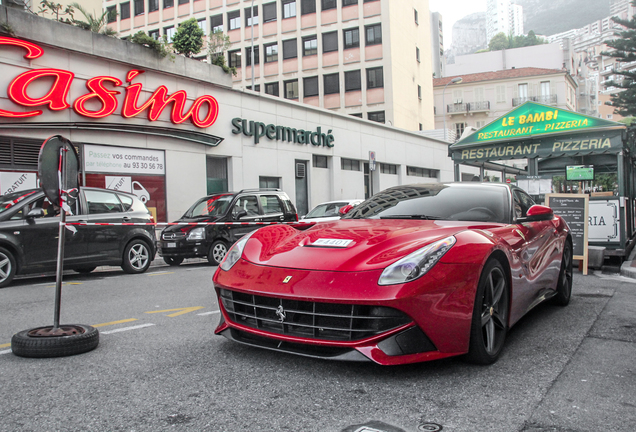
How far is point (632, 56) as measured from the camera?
38250 mm

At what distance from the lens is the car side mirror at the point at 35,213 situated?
8930 millimetres

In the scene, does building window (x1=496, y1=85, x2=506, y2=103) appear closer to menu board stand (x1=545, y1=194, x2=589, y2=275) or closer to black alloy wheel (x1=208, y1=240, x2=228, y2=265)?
menu board stand (x1=545, y1=194, x2=589, y2=275)

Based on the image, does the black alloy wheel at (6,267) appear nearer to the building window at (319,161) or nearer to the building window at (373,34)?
the building window at (319,161)

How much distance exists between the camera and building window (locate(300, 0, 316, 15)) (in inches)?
1598

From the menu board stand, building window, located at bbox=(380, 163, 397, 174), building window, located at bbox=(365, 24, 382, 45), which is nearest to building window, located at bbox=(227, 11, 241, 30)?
building window, located at bbox=(365, 24, 382, 45)

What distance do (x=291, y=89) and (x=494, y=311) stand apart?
39346 millimetres

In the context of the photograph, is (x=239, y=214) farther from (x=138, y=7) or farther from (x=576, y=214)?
(x=138, y=7)

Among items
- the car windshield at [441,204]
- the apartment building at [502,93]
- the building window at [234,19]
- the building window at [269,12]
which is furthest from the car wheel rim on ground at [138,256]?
the apartment building at [502,93]

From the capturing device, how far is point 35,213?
29.4ft

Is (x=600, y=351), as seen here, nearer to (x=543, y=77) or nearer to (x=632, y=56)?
(x=632, y=56)

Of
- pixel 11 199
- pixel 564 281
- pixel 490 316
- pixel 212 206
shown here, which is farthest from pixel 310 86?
pixel 490 316

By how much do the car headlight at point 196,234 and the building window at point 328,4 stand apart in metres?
32.0

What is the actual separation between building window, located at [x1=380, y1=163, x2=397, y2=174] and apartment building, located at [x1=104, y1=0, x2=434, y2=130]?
264 inches

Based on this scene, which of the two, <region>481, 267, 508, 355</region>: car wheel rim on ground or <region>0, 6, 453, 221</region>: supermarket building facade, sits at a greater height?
<region>0, 6, 453, 221</region>: supermarket building facade
